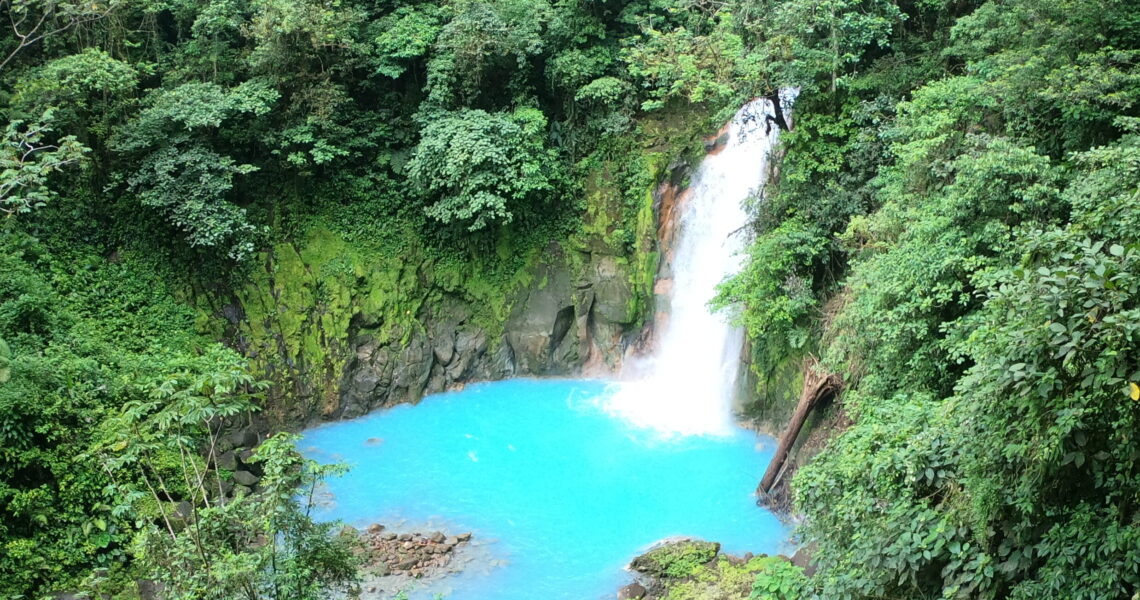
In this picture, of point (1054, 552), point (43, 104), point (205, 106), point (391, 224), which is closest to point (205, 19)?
point (205, 106)

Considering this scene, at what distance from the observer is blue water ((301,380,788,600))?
11.5 m

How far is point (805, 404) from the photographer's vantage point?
12211mm

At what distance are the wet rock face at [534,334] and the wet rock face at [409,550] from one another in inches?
197

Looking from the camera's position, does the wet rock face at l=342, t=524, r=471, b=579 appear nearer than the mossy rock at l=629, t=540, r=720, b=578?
No

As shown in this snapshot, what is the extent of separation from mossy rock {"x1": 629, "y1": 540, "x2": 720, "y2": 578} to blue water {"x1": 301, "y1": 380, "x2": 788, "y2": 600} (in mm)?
329

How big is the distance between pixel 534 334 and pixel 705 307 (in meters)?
3.90

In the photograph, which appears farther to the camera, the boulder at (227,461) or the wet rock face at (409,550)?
the boulder at (227,461)

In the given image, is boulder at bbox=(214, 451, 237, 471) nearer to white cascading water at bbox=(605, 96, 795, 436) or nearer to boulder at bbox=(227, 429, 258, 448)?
boulder at bbox=(227, 429, 258, 448)

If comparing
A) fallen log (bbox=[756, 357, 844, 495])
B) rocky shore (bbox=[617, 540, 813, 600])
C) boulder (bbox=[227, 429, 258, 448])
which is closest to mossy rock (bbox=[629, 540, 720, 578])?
rocky shore (bbox=[617, 540, 813, 600])

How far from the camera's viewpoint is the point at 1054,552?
546cm

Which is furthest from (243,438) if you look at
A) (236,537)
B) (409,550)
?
(236,537)

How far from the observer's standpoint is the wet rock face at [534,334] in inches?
666

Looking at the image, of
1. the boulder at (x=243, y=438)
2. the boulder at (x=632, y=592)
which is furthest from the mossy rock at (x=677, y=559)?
the boulder at (x=243, y=438)

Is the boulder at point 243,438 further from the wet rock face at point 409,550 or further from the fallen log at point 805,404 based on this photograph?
the fallen log at point 805,404
